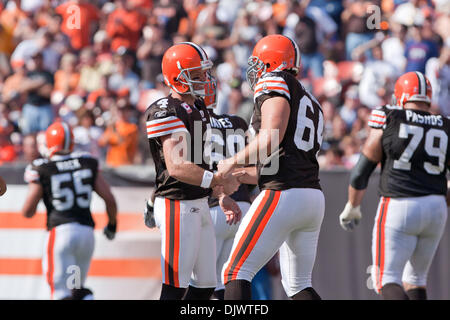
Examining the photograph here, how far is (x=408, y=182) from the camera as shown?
19.8 ft

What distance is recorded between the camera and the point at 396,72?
10.7m

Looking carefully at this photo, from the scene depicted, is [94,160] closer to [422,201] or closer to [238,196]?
[238,196]

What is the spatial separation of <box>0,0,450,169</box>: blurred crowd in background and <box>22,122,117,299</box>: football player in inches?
107

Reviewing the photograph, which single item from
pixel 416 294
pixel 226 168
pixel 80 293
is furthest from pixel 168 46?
pixel 226 168

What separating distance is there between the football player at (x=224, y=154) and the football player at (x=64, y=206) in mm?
1349

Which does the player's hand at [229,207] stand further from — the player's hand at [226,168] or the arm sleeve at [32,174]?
the arm sleeve at [32,174]

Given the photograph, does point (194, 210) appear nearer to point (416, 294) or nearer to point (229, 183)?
point (229, 183)

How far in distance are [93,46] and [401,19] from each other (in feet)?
15.4

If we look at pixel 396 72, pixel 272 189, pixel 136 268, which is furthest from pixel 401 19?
A: pixel 272 189

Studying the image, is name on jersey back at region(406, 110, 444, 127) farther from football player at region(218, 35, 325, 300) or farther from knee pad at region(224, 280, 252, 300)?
knee pad at region(224, 280, 252, 300)

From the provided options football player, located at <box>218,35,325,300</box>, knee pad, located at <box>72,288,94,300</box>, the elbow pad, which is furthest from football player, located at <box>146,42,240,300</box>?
knee pad, located at <box>72,288,94,300</box>

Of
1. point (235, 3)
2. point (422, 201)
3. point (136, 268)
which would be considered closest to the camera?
point (422, 201)

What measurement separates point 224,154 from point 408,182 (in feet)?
4.59

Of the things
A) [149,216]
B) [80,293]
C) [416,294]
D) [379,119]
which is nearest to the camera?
[149,216]
